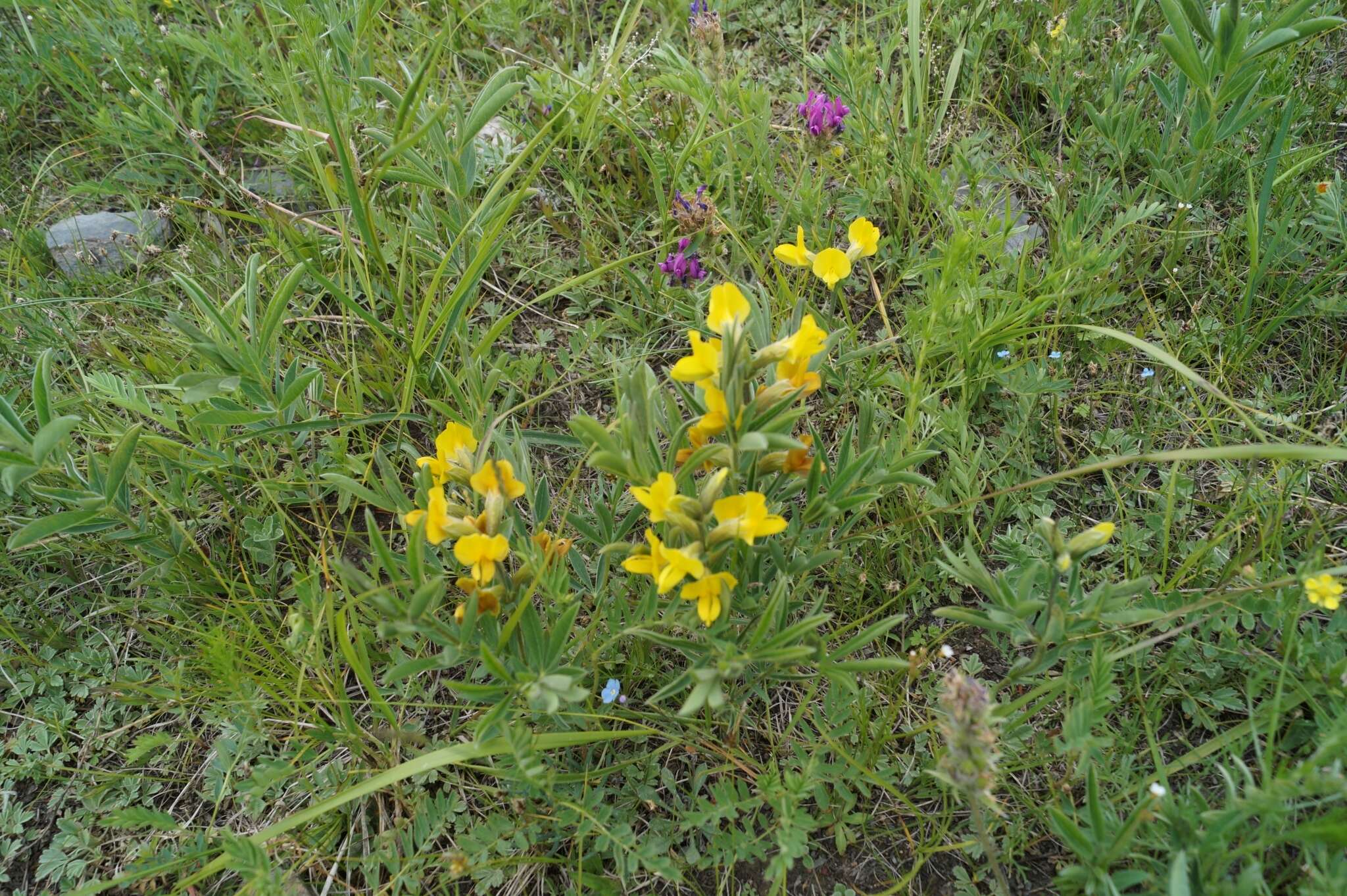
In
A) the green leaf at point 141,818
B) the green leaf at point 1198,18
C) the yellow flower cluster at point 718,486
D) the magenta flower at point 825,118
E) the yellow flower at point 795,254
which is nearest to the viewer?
the yellow flower cluster at point 718,486

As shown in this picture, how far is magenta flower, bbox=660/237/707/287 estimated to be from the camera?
261 cm

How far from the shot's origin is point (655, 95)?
3018 millimetres

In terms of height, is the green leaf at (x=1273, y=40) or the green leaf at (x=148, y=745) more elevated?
the green leaf at (x=1273, y=40)

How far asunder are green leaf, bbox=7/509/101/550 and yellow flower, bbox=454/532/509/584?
1.03 metres

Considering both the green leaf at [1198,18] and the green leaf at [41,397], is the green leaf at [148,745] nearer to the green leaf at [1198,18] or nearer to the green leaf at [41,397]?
the green leaf at [41,397]

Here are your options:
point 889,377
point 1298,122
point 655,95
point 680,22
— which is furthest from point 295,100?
point 1298,122

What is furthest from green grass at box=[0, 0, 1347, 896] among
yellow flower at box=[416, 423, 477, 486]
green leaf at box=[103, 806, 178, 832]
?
yellow flower at box=[416, 423, 477, 486]

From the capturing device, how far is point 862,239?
6.76ft

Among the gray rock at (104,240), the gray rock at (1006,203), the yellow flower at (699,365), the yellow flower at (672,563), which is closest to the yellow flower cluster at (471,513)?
the yellow flower at (672,563)

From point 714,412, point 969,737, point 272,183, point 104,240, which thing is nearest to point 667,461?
point 714,412

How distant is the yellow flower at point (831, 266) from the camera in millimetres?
1975

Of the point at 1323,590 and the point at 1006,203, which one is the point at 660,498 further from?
the point at 1006,203

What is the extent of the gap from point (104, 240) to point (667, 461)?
2.51 meters

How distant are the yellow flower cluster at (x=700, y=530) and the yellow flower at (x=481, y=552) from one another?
239mm
